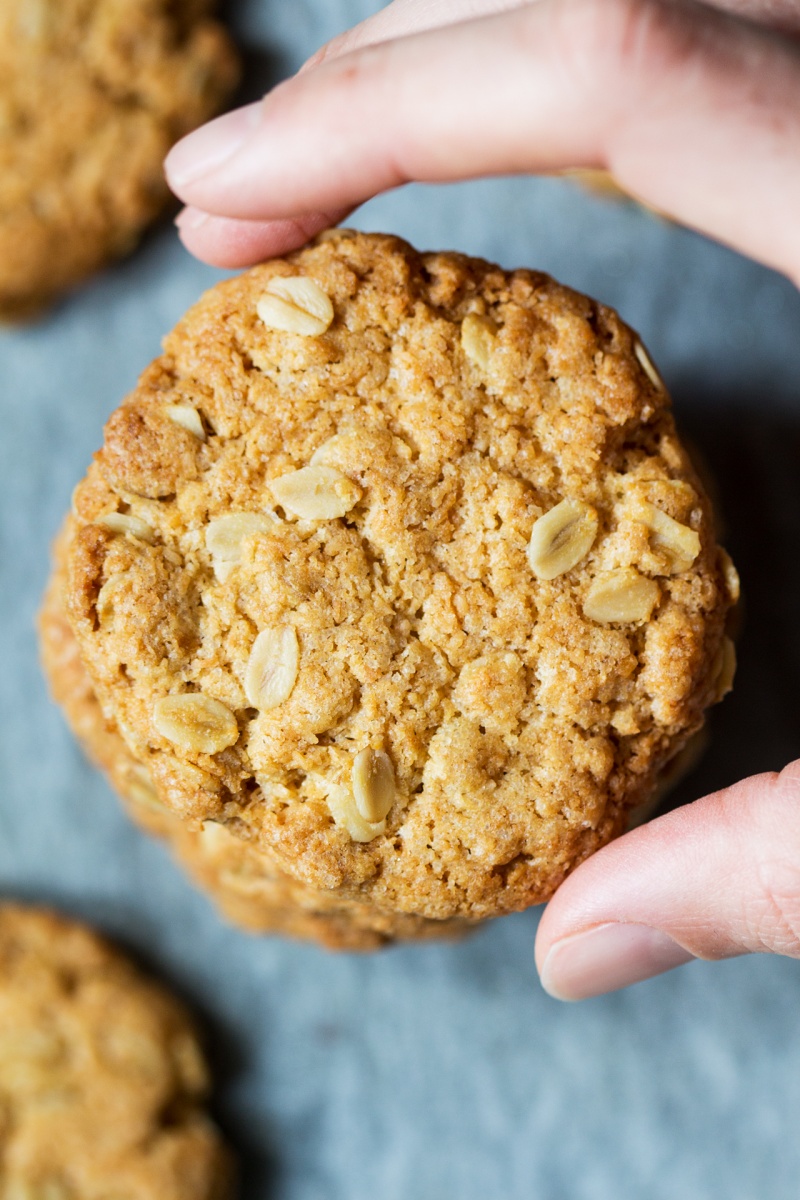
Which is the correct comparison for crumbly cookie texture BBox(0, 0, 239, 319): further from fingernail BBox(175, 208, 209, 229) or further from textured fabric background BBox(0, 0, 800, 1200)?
fingernail BBox(175, 208, 209, 229)

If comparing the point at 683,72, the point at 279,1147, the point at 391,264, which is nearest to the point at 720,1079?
the point at 279,1147

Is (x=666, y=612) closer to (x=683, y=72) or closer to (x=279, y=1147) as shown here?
(x=683, y=72)

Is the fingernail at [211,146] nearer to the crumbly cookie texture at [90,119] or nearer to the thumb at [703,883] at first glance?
the crumbly cookie texture at [90,119]

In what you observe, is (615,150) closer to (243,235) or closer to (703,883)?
(243,235)

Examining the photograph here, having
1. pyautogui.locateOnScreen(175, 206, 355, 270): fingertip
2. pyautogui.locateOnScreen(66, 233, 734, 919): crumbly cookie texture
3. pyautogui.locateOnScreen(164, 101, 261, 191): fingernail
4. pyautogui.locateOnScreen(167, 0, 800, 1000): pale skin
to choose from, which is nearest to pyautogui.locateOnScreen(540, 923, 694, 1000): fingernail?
pyautogui.locateOnScreen(167, 0, 800, 1000): pale skin

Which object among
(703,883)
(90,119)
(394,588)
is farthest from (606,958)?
(90,119)

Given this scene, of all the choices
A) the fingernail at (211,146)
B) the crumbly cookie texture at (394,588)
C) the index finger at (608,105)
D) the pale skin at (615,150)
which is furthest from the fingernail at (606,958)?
the fingernail at (211,146)

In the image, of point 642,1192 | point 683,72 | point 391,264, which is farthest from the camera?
point 642,1192
